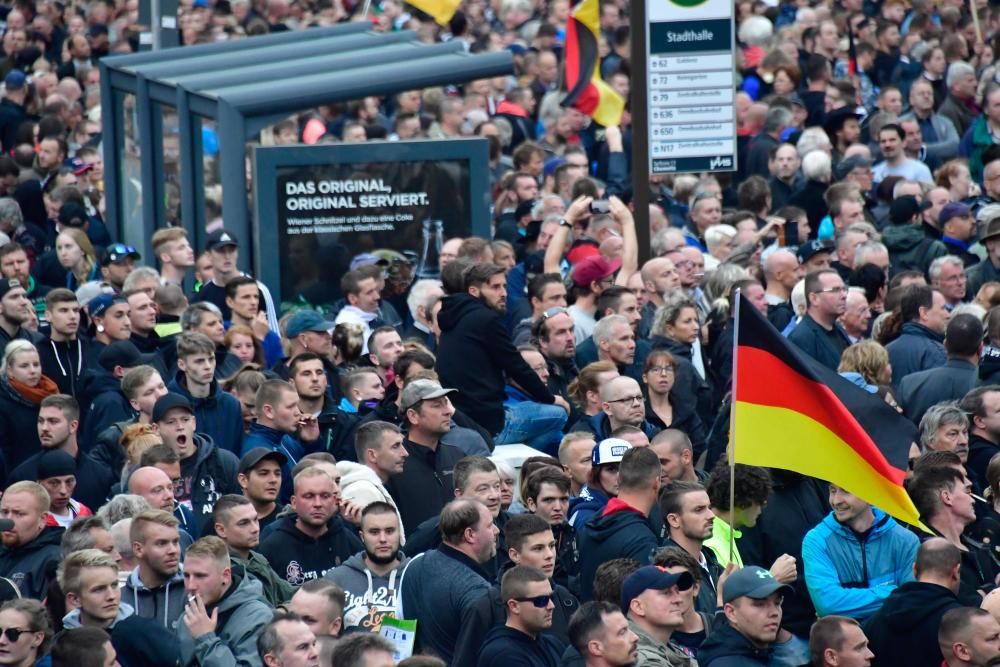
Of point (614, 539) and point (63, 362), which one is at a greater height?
point (63, 362)

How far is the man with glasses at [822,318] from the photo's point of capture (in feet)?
40.5

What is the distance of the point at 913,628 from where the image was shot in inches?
324

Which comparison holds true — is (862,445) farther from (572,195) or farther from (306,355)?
(572,195)

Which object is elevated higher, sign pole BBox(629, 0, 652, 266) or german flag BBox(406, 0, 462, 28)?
german flag BBox(406, 0, 462, 28)

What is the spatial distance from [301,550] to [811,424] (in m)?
2.51

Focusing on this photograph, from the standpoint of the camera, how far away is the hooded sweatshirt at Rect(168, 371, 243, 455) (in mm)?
11312

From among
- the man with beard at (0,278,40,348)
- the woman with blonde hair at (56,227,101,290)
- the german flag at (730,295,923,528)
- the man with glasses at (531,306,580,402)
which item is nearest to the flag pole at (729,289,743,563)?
the german flag at (730,295,923,528)

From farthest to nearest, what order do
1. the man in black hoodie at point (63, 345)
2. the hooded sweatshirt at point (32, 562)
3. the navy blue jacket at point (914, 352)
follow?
the man in black hoodie at point (63, 345), the navy blue jacket at point (914, 352), the hooded sweatshirt at point (32, 562)

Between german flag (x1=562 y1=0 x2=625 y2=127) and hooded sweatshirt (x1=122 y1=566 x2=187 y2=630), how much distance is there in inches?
406

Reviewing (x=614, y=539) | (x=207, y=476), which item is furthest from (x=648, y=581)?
(x=207, y=476)

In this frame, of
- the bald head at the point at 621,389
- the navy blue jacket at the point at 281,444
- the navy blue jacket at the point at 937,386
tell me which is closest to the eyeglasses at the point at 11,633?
the navy blue jacket at the point at 281,444

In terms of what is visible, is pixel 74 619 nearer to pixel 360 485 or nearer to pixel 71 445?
pixel 360 485

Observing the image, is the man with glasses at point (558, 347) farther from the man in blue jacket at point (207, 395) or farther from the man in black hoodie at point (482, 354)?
the man in blue jacket at point (207, 395)

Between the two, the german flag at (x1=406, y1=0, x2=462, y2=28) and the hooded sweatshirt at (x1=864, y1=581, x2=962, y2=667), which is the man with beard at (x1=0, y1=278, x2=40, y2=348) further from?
the german flag at (x1=406, y1=0, x2=462, y2=28)
